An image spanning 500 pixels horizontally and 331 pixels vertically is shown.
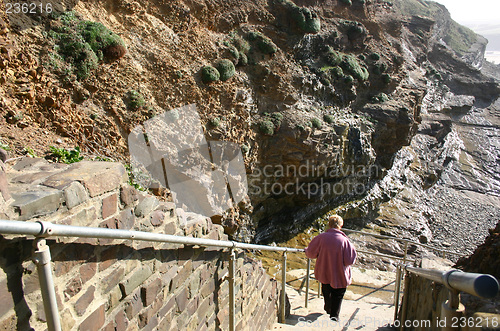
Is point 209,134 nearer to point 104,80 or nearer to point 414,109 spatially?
point 104,80

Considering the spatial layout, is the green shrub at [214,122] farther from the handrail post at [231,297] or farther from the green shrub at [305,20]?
the handrail post at [231,297]

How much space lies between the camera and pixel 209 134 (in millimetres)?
12078

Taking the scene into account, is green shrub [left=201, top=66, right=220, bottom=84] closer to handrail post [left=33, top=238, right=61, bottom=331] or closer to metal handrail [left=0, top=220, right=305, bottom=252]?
metal handrail [left=0, top=220, right=305, bottom=252]

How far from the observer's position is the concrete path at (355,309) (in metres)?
5.14

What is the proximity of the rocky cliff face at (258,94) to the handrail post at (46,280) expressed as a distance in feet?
6.85

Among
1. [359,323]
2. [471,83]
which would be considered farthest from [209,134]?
[471,83]

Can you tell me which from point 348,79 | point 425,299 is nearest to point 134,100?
point 425,299

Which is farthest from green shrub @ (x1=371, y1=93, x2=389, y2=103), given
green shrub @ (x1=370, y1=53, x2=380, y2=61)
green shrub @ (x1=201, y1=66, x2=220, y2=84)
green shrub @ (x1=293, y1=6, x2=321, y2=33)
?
green shrub @ (x1=201, y1=66, x2=220, y2=84)

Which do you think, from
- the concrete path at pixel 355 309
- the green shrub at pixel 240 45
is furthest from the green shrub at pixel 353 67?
the concrete path at pixel 355 309

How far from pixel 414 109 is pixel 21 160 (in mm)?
22081

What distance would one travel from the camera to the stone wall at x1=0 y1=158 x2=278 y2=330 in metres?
1.86

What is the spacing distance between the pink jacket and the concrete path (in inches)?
32.7

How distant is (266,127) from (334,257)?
381 inches

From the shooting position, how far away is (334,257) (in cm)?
455
